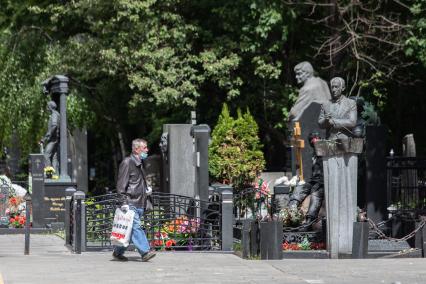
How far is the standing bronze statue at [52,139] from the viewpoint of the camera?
102 feet

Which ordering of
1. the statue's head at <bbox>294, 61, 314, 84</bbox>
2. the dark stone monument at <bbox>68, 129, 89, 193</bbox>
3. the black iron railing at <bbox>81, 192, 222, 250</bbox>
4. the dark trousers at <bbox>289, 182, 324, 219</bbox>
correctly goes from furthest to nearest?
1. the dark stone monument at <bbox>68, 129, 89, 193</bbox>
2. the statue's head at <bbox>294, 61, 314, 84</bbox>
3. the black iron railing at <bbox>81, 192, 222, 250</bbox>
4. the dark trousers at <bbox>289, 182, 324, 219</bbox>

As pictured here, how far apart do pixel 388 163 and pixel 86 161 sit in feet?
101

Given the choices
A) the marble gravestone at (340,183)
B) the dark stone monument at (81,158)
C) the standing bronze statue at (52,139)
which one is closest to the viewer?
the marble gravestone at (340,183)

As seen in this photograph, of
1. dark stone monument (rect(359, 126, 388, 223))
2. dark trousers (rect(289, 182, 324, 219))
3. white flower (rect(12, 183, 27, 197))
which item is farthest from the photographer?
white flower (rect(12, 183, 27, 197))

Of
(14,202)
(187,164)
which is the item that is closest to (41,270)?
(187,164)

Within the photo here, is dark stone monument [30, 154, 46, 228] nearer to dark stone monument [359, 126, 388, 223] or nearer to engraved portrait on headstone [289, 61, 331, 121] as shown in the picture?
engraved portrait on headstone [289, 61, 331, 121]

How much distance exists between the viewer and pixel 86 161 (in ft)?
173

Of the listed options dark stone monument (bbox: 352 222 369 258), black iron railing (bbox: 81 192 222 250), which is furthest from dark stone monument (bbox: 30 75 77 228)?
dark stone monument (bbox: 352 222 369 258)

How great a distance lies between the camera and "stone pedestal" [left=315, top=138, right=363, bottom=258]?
18453 millimetres

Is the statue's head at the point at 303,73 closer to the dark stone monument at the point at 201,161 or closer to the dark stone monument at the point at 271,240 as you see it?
the dark stone monument at the point at 201,161

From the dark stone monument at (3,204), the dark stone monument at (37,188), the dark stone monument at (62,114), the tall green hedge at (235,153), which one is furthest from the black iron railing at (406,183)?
the dark stone monument at (3,204)

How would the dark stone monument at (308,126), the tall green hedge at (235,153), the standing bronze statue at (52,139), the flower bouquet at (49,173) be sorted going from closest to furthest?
the dark stone monument at (308,126)
the tall green hedge at (235,153)
the flower bouquet at (49,173)
the standing bronze statue at (52,139)

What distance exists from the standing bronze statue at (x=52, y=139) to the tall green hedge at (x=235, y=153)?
238 inches

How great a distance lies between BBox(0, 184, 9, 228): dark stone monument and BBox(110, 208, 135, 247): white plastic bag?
11.1 metres
